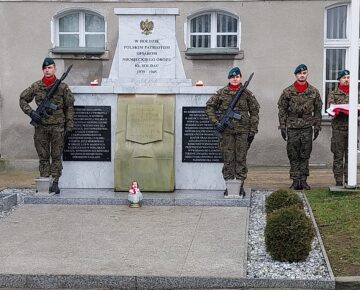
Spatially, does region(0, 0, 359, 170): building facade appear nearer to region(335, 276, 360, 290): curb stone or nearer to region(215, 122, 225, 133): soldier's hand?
region(215, 122, 225, 133): soldier's hand

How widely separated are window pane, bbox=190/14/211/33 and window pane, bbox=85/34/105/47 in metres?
2.10

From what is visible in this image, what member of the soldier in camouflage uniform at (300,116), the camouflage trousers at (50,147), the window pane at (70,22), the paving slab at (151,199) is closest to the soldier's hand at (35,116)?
the camouflage trousers at (50,147)

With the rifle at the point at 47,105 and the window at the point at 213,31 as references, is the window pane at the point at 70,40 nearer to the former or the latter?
the window at the point at 213,31

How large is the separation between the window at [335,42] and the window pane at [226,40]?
2059 mm

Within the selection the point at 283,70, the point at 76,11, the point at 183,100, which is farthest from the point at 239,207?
the point at 76,11

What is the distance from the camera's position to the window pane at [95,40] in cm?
1719

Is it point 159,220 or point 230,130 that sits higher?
point 230,130

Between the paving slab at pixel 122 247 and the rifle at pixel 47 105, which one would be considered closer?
the paving slab at pixel 122 247

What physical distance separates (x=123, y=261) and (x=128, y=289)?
67 centimetres

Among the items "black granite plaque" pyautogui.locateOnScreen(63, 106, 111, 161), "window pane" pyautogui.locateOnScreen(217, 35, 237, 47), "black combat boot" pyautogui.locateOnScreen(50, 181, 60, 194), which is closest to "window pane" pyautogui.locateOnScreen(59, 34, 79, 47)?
"window pane" pyautogui.locateOnScreen(217, 35, 237, 47)

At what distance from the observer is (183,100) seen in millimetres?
11812

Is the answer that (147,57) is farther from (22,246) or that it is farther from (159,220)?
(22,246)

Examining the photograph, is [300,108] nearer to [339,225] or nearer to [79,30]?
[339,225]

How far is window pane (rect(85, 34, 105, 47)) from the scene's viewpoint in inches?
677
